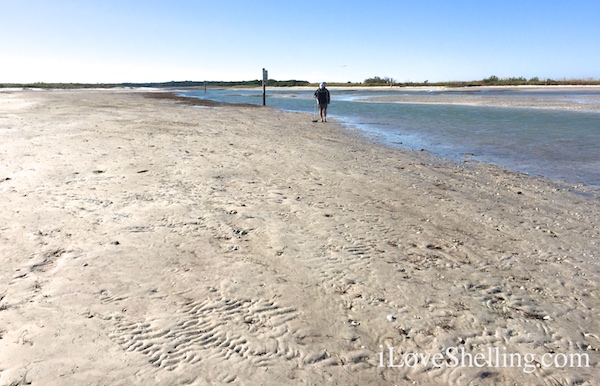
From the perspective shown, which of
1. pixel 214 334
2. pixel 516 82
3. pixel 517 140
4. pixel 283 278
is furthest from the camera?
pixel 516 82

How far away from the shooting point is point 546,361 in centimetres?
288

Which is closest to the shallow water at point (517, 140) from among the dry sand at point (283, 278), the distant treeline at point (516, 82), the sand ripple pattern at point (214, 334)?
the dry sand at point (283, 278)

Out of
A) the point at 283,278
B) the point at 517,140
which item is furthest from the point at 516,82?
the point at 283,278

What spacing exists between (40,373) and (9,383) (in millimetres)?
161

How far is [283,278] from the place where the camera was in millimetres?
3871

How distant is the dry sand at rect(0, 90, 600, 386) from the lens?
9.07 feet

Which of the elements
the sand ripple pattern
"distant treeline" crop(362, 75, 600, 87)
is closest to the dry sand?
the sand ripple pattern

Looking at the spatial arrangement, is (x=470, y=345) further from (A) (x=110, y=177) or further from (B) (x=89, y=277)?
(A) (x=110, y=177)

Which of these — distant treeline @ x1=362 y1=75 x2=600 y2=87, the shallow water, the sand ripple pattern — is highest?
distant treeline @ x1=362 y1=75 x2=600 y2=87

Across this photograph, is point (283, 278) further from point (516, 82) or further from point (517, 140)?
point (516, 82)

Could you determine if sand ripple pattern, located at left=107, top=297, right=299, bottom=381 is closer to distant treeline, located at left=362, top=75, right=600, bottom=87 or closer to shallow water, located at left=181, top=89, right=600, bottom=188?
shallow water, located at left=181, top=89, right=600, bottom=188

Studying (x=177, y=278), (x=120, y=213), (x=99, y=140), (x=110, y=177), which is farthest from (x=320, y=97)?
(x=177, y=278)

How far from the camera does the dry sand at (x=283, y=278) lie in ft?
9.07

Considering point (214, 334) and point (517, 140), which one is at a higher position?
point (517, 140)
